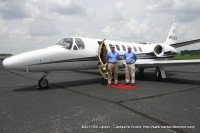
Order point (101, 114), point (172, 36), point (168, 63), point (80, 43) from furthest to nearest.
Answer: point (172, 36)
point (168, 63)
point (80, 43)
point (101, 114)

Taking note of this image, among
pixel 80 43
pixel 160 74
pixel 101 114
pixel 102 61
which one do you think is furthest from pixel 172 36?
pixel 101 114

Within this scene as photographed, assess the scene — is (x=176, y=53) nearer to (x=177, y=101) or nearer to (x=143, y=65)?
(x=143, y=65)

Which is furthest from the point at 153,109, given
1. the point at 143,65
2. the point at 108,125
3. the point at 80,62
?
the point at 143,65

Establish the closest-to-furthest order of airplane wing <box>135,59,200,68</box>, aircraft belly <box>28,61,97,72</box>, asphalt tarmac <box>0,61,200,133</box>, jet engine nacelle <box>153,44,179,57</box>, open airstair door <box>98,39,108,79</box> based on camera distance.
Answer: asphalt tarmac <box>0,61,200,133</box> < aircraft belly <box>28,61,97,72</box> < airplane wing <box>135,59,200,68</box> < open airstair door <box>98,39,108,79</box> < jet engine nacelle <box>153,44,179,57</box>

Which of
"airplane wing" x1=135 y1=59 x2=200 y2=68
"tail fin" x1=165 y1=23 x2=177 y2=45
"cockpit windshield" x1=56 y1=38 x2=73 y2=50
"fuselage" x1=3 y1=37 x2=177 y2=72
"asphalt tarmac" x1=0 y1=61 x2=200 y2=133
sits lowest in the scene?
"asphalt tarmac" x1=0 y1=61 x2=200 y2=133

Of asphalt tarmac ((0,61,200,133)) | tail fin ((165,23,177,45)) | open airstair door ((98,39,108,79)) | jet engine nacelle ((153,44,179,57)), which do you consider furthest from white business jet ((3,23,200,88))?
tail fin ((165,23,177,45))

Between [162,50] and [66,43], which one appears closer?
[66,43]

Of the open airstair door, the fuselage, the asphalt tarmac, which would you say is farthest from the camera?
the open airstair door

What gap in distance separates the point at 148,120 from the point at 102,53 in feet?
24.1

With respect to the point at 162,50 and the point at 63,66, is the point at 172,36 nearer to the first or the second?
the point at 162,50

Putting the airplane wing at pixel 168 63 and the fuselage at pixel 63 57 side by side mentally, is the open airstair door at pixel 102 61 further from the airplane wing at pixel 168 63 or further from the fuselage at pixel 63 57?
the airplane wing at pixel 168 63

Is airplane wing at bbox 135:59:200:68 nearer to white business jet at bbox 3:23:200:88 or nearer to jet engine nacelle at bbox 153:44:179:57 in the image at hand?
white business jet at bbox 3:23:200:88

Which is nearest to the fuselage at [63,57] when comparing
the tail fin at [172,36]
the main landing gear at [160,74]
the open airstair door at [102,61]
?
the open airstair door at [102,61]

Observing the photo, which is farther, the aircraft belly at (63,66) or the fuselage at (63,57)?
the aircraft belly at (63,66)
